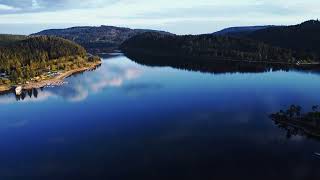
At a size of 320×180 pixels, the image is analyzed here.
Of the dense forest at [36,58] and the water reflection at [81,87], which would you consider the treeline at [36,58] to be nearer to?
the dense forest at [36,58]

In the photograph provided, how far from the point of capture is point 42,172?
47.0 meters

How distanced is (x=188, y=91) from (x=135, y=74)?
36.1 meters

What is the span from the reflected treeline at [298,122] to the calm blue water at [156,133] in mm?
1713

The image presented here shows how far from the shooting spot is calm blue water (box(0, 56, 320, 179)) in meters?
47.3

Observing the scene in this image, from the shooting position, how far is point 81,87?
103 meters

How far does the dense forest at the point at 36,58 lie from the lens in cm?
11386

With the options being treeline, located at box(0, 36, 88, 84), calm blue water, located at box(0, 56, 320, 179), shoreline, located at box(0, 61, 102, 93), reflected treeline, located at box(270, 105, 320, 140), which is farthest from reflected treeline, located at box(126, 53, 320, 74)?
reflected treeline, located at box(270, 105, 320, 140)

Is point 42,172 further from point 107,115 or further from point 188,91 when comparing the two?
point 188,91

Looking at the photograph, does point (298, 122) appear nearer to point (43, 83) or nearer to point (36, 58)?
point (43, 83)

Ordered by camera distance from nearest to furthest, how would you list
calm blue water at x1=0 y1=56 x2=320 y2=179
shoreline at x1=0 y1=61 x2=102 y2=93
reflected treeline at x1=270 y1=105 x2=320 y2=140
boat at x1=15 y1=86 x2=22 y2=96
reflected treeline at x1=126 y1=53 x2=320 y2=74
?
calm blue water at x1=0 y1=56 x2=320 y2=179 → reflected treeline at x1=270 y1=105 x2=320 y2=140 → boat at x1=15 y1=86 x2=22 y2=96 → shoreline at x1=0 y1=61 x2=102 y2=93 → reflected treeline at x1=126 y1=53 x2=320 y2=74

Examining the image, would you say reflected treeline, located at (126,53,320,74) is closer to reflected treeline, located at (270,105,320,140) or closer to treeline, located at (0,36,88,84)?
treeline, located at (0,36,88,84)

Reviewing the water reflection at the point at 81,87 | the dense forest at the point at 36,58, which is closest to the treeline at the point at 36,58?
the dense forest at the point at 36,58

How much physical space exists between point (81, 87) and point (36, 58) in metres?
49.2

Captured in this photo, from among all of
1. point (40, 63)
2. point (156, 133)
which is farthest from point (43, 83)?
point (156, 133)
